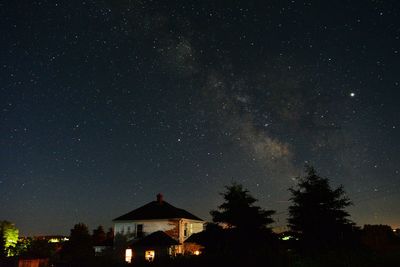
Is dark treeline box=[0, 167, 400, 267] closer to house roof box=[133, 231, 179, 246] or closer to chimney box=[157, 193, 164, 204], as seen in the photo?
house roof box=[133, 231, 179, 246]

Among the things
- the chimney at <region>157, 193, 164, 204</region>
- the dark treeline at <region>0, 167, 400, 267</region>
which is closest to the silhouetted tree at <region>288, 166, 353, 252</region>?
the dark treeline at <region>0, 167, 400, 267</region>

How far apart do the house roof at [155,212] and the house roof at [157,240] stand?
2092mm

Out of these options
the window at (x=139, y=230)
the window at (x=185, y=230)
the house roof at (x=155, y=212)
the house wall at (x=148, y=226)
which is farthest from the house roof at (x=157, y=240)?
the window at (x=185, y=230)

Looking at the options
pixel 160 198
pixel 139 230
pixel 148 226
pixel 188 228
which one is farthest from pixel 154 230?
pixel 160 198

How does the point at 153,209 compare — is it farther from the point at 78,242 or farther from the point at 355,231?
the point at 355,231

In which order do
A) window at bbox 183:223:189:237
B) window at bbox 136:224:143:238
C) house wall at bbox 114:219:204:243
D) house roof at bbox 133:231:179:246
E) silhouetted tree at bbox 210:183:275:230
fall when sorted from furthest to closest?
window at bbox 183:223:189:237 → window at bbox 136:224:143:238 → house wall at bbox 114:219:204:243 → house roof at bbox 133:231:179:246 → silhouetted tree at bbox 210:183:275:230

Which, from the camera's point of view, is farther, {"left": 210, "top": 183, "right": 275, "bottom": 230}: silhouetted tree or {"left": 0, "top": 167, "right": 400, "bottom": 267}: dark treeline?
{"left": 210, "top": 183, "right": 275, "bottom": 230}: silhouetted tree

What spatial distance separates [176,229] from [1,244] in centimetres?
2043

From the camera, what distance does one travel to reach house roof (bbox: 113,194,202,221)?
130 feet

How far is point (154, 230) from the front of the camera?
38.6 metres

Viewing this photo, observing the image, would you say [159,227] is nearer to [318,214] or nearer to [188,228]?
[188,228]

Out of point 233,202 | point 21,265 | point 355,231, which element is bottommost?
point 21,265

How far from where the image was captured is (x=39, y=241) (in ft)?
158

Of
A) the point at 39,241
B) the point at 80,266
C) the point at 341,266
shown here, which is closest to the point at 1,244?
the point at 39,241
